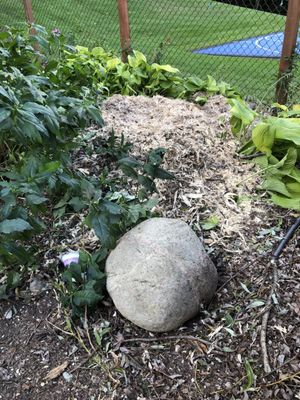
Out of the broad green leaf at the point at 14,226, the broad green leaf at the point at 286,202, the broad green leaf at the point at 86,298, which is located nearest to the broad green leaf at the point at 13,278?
the broad green leaf at the point at 86,298

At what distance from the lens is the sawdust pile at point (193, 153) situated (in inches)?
106

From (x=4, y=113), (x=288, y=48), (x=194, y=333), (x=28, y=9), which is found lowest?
(x=28, y=9)

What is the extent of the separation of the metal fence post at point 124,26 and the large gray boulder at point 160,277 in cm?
358

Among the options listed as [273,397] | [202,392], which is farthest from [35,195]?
[273,397]

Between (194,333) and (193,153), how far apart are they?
1399mm

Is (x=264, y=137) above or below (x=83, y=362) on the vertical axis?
above

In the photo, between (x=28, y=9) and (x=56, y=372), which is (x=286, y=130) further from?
(x=28, y=9)

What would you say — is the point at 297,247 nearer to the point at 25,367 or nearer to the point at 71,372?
the point at 71,372

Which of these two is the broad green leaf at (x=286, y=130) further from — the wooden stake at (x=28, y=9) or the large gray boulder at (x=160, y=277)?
the wooden stake at (x=28, y=9)

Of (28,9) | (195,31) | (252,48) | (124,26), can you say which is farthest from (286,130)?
(28,9)

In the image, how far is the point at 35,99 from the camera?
2.24 meters

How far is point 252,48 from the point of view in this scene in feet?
21.9

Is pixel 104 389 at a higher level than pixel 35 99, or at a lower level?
lower

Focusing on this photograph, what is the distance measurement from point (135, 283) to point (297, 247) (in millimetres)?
895
